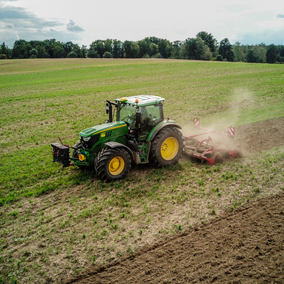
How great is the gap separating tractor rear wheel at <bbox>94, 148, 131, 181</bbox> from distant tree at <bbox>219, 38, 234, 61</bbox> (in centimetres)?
10253

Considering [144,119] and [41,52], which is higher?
[41,52]

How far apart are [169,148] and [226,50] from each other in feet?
340

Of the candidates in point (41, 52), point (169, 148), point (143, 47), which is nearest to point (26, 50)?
point (41, 52)

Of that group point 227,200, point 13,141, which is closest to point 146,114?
point 227,200

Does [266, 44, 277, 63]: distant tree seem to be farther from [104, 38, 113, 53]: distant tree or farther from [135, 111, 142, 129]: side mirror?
[135, 111, 142, 129]: side mirror

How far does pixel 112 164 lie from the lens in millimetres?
9086

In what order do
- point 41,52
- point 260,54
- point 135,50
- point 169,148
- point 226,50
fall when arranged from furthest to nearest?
point 135,50 < point 226,50 < point 260,54 < point 41,52 < point 169,148

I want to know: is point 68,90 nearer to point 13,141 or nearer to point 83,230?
point 13,141

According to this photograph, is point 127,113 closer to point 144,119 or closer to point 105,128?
point 144,119

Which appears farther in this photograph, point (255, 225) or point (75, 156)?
point (75, 156)

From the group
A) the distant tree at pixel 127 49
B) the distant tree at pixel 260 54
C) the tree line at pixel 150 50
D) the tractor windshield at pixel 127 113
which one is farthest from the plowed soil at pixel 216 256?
the distant tree at pixel 127 49

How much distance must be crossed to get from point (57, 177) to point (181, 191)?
177 inches

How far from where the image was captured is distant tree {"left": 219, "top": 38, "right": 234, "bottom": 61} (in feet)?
333

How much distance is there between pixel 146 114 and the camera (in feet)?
31.8
